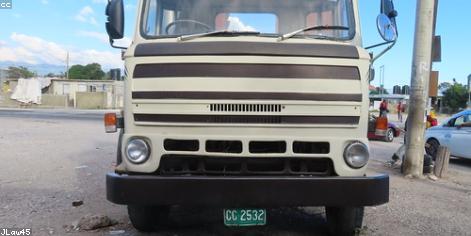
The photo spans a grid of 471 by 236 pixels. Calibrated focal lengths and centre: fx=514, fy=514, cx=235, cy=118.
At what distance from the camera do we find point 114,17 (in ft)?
17.3

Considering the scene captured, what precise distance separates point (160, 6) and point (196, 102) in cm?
Answer: 135

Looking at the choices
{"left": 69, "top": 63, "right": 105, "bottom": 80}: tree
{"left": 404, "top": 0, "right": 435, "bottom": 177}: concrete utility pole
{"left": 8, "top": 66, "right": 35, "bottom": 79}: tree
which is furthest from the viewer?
{"left": 69, "top": 63, "right": 105, "bottom": 80}: tree

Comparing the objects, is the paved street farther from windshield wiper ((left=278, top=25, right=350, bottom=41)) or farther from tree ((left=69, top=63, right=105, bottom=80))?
tree ((left=69, top=63, right=105, bottom=80))

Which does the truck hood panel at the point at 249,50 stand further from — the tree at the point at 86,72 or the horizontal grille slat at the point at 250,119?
the tree at the point at 86,72

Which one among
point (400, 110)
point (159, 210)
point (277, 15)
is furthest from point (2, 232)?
point (400, 110)

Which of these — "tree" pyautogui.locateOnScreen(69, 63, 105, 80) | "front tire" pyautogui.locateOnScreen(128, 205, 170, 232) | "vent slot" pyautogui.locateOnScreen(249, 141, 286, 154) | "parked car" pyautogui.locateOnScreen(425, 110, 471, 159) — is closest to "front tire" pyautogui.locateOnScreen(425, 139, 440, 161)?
"parked car" pyautogui.locateOnScreen(425, 110, 471, 159)

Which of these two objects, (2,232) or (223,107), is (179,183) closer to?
(223,107)

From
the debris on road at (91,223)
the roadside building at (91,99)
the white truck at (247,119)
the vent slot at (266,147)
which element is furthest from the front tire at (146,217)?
the roadside building at (91,99)

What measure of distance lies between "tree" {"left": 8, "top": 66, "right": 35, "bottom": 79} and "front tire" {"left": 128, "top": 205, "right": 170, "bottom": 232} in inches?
3450

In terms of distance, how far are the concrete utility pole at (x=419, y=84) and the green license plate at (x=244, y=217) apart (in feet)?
19.5

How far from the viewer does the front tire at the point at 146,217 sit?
522 cm

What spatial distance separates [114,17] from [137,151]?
1.58 meters

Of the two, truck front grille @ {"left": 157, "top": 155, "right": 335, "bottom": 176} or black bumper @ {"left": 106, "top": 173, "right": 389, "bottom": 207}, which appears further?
truck front grille @ {"left": 157, "top": 155, "right": 335, "bottom": 176}

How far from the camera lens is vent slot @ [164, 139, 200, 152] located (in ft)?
14.6
